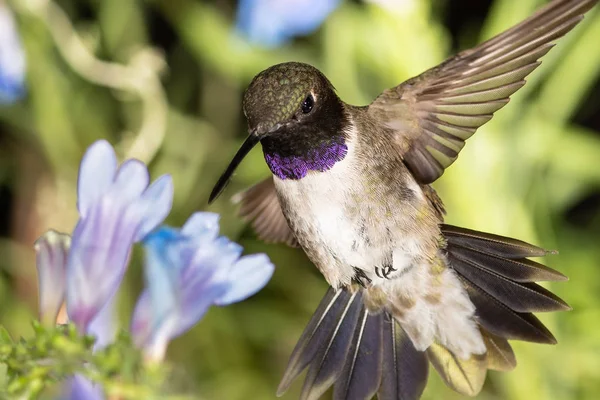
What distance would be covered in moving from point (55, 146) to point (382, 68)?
755mm

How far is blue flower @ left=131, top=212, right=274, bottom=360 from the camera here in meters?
0.77

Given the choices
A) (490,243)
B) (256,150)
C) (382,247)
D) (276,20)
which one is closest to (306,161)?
(382,247)

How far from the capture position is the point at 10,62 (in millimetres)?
1827

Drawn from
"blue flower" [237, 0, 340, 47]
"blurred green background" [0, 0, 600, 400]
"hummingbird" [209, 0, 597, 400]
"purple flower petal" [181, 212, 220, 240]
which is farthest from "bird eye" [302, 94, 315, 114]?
"blue flower" [237, 0, 340, 47]

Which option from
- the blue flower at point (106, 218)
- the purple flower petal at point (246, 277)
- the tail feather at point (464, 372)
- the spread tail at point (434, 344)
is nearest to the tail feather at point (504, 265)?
the spread tail at point (434, 344)

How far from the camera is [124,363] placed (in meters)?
0.64

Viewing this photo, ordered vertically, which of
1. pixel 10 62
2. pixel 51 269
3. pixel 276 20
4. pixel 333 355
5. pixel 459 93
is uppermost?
pixel 276 20

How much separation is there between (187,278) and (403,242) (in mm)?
233

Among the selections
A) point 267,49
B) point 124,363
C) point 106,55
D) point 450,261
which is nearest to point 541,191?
point 267,49

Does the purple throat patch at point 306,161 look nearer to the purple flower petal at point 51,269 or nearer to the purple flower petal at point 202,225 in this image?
the purple flower petal at point 202,225

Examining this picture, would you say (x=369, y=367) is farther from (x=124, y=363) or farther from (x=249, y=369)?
(x=249, y=369)

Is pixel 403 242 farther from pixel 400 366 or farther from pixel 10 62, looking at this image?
pixel 10 62

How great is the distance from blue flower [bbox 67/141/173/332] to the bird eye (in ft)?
0.49

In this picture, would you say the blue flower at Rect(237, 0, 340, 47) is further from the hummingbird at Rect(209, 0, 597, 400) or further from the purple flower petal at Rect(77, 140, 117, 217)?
the purple flower petal at Rect(77, 140, 117, 217)
